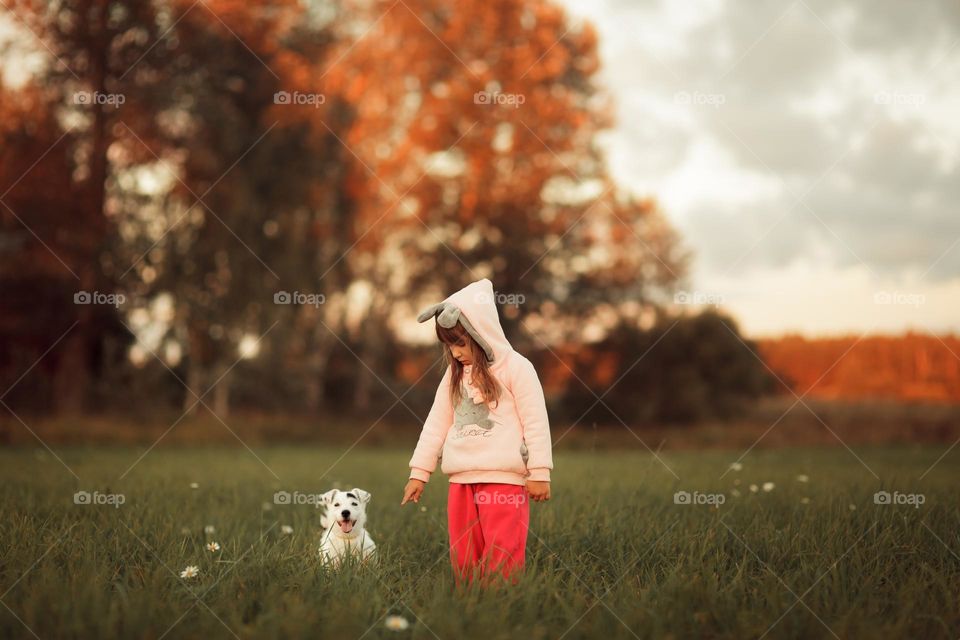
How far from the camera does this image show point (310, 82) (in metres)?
17.6

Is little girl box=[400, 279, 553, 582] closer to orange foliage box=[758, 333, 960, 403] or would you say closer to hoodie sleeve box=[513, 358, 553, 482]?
hoodie sleeve box=[513, 358, 553, 482]

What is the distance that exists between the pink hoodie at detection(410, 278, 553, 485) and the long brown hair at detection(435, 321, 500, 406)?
0.14ft

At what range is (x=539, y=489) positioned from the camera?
14.3 feet

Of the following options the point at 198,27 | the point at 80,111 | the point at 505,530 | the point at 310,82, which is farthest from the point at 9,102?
the point at 505,530
